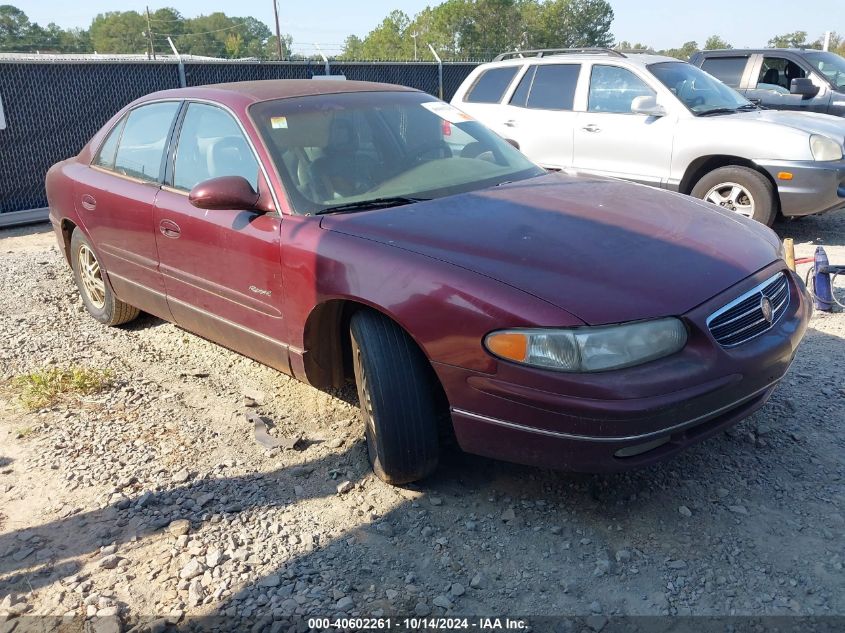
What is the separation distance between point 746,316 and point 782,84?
889cm

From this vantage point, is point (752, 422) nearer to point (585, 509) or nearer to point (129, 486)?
point (585, 509)

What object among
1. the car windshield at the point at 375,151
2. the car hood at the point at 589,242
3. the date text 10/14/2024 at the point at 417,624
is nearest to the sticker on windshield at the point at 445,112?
the car windshield at the point at 375,151

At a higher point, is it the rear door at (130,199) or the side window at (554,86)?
the side window at (554,86)

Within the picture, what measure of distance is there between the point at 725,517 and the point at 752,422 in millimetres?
830

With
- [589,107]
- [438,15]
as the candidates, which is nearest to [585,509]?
[589,107]

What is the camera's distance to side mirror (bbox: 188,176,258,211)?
3.43 meters

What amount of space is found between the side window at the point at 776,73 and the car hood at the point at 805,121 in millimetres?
3027

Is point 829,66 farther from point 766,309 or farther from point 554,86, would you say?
point 766,309

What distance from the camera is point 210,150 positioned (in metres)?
4.02

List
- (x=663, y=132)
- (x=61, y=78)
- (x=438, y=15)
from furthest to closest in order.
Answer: (x=438, y=15) → (x=61, y=78) → (x=663, y=132)

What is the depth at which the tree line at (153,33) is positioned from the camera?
214 ft

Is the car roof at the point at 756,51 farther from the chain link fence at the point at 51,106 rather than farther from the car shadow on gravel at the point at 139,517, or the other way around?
the car shadow on gravel at the point at 139,517

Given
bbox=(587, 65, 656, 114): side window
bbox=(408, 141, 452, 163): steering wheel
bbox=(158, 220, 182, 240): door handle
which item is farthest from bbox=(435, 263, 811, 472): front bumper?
Result: bbox=(587, 65, 656, 114): side window

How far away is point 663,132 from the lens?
7.41 meters
